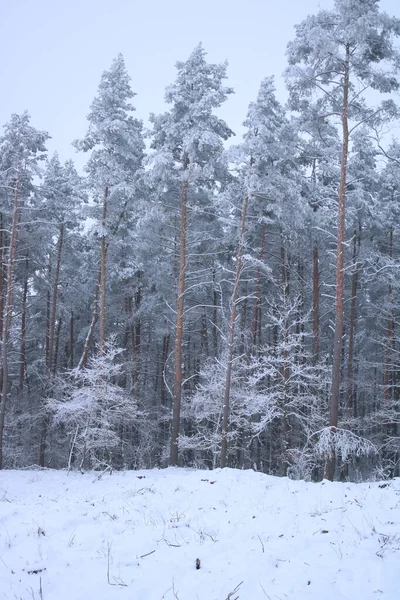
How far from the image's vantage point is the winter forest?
13938mm

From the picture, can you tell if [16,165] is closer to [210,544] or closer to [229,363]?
[229,363]

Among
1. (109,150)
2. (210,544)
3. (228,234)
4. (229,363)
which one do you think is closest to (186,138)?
(109,150)

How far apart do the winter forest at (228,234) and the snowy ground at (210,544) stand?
Answer: 451cm

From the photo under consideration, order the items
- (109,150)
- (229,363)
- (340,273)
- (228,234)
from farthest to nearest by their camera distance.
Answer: (228,234) → (109,150) → (229,363) → (340,273)

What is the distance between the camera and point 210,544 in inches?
261

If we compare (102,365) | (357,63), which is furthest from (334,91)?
(102,365)

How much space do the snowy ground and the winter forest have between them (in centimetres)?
451

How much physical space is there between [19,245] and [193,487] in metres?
16.4

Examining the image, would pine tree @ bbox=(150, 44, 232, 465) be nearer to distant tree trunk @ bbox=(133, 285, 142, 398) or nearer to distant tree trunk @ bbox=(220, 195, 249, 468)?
distant tree trunk @ bbox=(220, 195, 249, 468)

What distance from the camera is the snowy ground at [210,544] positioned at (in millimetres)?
5270

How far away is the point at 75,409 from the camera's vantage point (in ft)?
54.2

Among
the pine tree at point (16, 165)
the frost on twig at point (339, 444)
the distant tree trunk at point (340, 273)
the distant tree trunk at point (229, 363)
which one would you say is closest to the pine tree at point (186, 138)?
the distant tree trunk at point (229, 363)

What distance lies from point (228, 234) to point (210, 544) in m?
17.1

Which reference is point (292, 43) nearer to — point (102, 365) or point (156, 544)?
point (102, 365)
